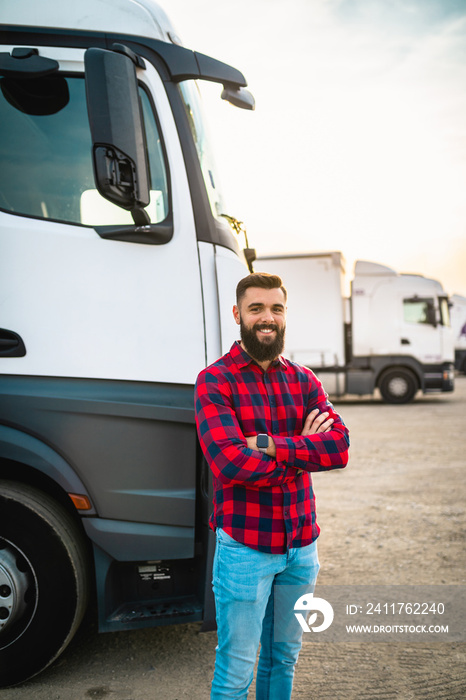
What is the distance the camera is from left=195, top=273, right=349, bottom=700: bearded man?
74.7 inches

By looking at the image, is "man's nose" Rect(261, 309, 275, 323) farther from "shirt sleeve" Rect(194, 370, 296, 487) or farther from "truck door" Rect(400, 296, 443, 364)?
"truck door" Rect(400, 296, 443, 364)

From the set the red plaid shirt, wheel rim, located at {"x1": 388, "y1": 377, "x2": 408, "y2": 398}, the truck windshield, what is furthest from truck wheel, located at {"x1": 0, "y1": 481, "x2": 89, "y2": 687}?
wheel rim, located at {"x1": 388, "y1": 377, "x2": 408, "y2": 398}

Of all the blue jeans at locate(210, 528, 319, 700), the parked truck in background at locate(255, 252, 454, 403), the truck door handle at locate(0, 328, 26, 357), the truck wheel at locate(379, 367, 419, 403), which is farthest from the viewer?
the truck wheel at locate(379, 367, 419, 403)

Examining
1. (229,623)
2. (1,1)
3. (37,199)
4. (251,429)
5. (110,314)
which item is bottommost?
(229,623)

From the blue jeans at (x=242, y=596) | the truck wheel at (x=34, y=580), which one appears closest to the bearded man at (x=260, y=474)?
the blue jeans at (x=242, y=596)

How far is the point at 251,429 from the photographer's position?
2.00m

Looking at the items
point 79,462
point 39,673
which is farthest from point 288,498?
point 39,673

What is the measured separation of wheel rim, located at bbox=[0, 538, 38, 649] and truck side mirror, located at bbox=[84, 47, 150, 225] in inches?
62.1

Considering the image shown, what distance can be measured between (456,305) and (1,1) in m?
23.8

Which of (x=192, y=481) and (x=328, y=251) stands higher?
(x=328, y=251)

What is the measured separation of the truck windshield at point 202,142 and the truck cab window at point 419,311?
11.8 metres

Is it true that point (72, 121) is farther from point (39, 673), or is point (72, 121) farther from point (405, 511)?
point (405, 511)

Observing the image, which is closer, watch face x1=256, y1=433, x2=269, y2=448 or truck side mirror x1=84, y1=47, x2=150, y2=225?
watch face x1=256, y1=433, x2=269, y2=448

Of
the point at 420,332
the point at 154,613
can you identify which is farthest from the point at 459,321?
the point at 154,613
